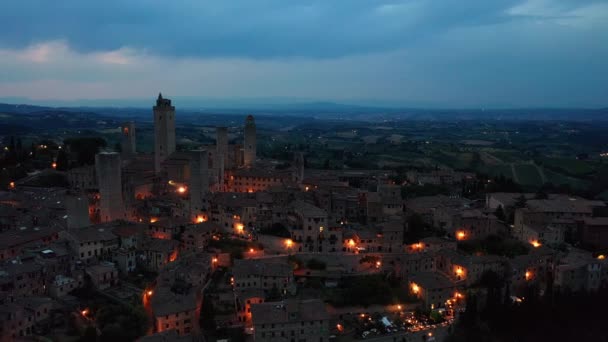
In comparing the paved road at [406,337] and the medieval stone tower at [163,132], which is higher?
the medieval stone tower at [163,132]

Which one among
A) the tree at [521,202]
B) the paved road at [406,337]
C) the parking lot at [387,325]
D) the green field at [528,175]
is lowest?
the paved road at [406,337]

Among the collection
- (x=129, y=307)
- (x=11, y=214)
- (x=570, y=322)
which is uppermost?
(x=11, y=214)

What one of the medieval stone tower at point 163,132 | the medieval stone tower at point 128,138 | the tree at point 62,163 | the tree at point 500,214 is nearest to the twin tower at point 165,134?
the medieval stone tower at point 163,132

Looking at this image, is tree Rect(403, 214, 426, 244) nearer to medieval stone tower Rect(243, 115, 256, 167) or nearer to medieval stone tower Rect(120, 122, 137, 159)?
medieval stone tower Rect(243, 115, 256, 167)

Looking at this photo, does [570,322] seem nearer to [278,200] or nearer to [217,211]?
[278,200]

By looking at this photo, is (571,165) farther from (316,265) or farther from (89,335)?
(89,335)

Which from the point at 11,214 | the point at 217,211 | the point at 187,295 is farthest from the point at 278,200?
the point at 11,214

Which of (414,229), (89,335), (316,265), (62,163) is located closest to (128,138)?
(62,163)

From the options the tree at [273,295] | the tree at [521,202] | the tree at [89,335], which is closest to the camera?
the tree at [89,335]

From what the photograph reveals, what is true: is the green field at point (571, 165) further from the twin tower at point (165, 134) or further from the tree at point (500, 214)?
the twin tower at point (165, 134)

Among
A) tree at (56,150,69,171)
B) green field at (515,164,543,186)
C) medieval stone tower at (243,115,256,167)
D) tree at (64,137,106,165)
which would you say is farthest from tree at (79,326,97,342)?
green field at (515,164,543,186)

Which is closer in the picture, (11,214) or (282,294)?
(282,294)
